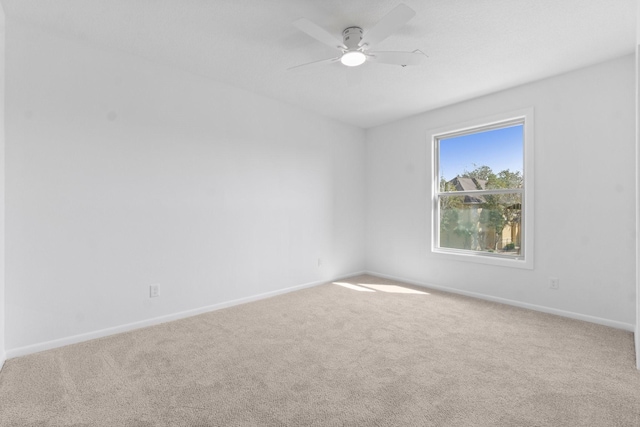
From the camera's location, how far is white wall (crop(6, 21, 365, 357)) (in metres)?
2.31

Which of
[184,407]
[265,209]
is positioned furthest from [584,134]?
[184,407]

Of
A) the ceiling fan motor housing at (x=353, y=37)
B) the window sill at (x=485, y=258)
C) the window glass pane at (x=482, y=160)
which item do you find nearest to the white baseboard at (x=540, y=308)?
the window sill at (x=485, y=258)

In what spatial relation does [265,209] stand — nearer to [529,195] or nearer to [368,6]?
[368,6]

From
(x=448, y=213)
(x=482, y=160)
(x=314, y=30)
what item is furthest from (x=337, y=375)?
(x=482, y=160)

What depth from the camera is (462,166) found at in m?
4.12

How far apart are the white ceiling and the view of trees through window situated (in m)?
0.69

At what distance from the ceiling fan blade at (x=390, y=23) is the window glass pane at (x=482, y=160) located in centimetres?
237

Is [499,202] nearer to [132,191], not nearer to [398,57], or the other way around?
[398,57]

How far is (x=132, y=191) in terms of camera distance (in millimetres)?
2771

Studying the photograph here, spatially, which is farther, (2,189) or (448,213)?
(448,213)

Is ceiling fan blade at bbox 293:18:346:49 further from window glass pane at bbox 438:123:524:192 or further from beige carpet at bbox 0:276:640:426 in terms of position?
window glass pane at bbox 438:123:524:192

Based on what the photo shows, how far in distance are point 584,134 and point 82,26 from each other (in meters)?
4.46

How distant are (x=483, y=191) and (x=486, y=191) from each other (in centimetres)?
4

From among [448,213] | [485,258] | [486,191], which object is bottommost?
[485,258]
